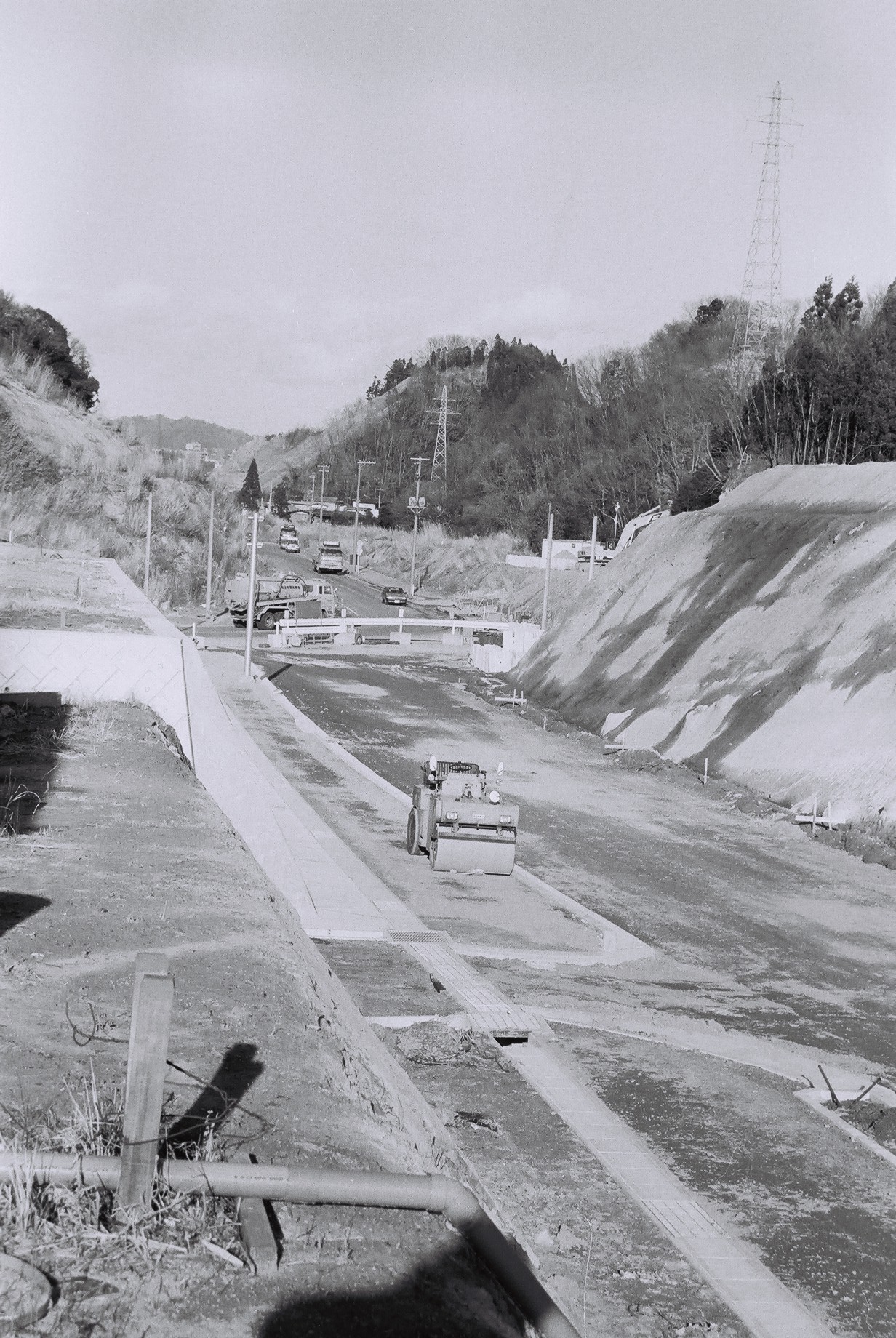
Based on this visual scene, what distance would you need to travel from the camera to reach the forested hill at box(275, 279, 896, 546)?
71625mm

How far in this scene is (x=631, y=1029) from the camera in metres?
17.2

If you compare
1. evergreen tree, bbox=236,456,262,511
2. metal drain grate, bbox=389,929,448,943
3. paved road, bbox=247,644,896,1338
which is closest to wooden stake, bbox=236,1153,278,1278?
paved road, bbox=247,644,896,1338

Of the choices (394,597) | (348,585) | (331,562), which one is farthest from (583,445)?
(394,597)

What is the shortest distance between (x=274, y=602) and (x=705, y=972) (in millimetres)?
58833

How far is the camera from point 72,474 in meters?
72.3

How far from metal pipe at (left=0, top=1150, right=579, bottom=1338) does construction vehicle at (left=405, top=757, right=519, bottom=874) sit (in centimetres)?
1790

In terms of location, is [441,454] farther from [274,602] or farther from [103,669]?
[103,669]

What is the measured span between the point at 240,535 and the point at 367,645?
30643mm

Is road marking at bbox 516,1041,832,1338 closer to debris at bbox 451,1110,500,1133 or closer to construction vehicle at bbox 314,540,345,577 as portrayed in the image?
debris at bbox 451,1110,500,1133

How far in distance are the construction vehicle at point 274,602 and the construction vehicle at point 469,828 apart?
160 ft

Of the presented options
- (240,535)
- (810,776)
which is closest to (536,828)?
(810,776)

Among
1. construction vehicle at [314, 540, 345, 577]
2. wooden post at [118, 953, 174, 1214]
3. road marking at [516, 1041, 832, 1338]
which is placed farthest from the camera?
construction vehicle at [314, 540, 345, 577]

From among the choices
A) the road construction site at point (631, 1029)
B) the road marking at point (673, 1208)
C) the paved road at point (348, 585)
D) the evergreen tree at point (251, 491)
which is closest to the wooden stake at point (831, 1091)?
the road construction site at point (631, 1029)

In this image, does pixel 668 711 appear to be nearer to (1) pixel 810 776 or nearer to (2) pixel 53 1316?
(1) pixel 810 776
